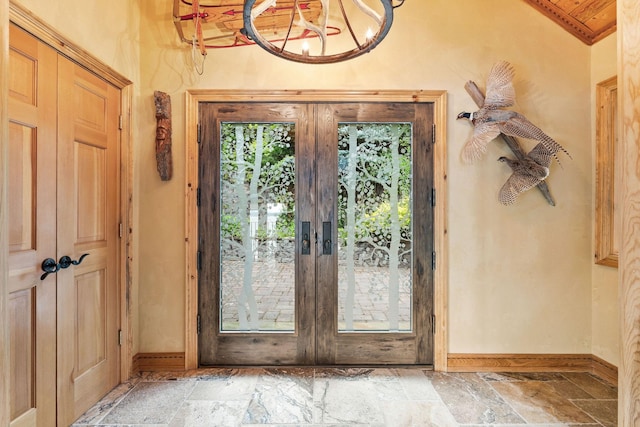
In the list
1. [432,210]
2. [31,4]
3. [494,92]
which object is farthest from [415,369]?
[31,4]

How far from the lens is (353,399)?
2.21 meters

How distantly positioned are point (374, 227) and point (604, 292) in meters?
1.77

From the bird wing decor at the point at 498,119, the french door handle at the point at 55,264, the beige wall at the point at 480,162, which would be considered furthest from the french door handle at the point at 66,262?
the bird wing decor at the point at 498,119

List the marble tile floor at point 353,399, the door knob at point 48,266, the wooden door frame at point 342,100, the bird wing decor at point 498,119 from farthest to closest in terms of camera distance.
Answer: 1. the wooden door frame at point 342,100
2. the bird wing decor at point 498,119
3. the marble tile floor at point 353,399
4. the door knob at point 48,266

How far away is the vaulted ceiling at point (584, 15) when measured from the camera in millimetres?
2354

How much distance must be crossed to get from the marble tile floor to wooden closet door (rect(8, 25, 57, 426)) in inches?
17.1

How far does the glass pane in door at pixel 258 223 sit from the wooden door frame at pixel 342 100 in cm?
21

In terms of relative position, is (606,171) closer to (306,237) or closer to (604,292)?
(604,292)

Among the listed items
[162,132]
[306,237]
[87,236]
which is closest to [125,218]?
[87,236]

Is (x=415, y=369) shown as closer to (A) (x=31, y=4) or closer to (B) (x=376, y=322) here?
(B) (x=376, y=322)

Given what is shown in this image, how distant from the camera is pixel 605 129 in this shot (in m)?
2.52

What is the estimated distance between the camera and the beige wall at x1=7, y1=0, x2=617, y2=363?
8.54ft

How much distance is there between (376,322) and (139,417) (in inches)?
66.6

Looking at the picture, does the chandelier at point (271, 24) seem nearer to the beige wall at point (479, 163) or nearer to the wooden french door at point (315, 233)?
the beige wall at point (479, 163)
